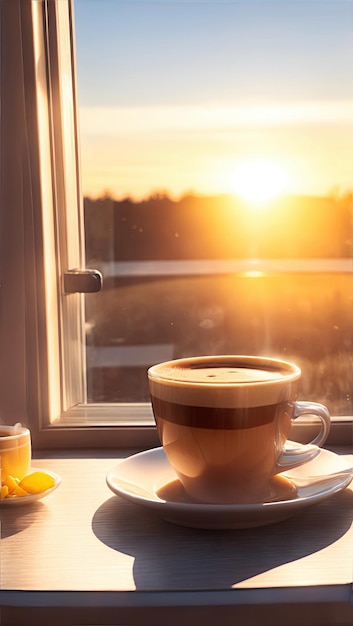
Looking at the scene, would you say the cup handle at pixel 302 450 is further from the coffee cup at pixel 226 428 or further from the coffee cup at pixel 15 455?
the coffee cup at pixel 15 455

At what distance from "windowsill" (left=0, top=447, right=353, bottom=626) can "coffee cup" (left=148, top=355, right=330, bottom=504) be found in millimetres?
46

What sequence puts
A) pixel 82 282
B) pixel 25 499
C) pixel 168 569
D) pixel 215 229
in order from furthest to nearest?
pixel 215 229 → pixel 82 282 → pixel 25 499 → pixel 168 569

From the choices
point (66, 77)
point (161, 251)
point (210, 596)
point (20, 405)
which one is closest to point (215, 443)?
point (210, 596)

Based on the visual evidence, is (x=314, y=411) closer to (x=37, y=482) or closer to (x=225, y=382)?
(x=225, y=382)

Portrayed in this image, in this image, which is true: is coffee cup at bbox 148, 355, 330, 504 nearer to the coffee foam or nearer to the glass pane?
the coffee foam

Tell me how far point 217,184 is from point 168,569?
2.27ft

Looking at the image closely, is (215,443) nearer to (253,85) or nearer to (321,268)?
(321,268)

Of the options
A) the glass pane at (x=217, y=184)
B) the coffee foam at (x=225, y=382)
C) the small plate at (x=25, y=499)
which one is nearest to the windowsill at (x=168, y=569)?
the small plate at (x=25, y=499)

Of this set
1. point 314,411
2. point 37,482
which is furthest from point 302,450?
point 37,482

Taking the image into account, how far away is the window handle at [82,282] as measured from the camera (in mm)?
998

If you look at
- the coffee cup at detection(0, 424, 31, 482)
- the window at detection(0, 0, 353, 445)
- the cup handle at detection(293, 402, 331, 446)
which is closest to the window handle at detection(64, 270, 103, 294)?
the window at detection(0, 0, 353, 445)

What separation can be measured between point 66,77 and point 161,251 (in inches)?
12.5

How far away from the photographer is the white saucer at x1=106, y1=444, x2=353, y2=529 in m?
0.61

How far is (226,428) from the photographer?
2.05 feet
